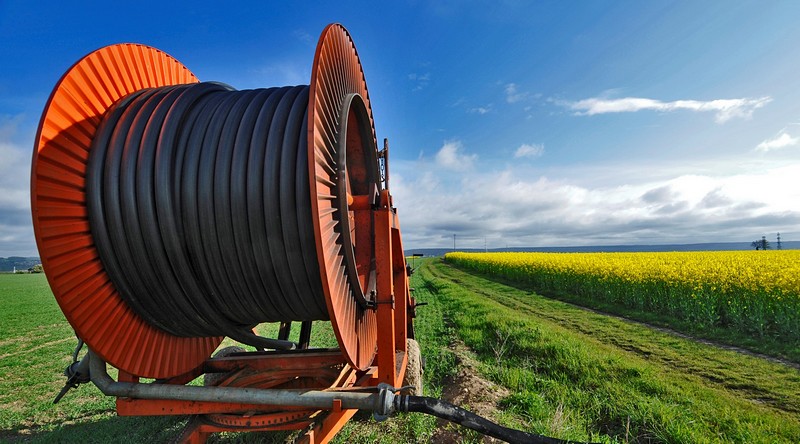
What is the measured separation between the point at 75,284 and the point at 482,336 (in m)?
7.25

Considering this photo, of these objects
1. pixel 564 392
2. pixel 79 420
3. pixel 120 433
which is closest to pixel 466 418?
pixel 564 392

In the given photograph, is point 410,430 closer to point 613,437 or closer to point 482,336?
point 613,437

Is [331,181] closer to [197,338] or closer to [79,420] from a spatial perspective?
[197,338]

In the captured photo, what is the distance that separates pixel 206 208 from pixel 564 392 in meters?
4.69

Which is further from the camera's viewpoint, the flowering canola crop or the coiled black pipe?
the flowering canola crop

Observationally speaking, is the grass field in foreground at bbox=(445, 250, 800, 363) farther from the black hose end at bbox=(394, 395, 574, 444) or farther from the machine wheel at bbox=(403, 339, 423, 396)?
the black hose end at bbox=(394, 395, 574, 444)

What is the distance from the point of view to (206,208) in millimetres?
2842

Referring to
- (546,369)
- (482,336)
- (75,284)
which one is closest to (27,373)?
(75,284)

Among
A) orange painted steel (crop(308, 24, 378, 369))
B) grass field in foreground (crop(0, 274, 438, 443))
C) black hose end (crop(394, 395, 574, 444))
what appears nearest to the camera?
black hose end (crop(394, 395, 574, 444))

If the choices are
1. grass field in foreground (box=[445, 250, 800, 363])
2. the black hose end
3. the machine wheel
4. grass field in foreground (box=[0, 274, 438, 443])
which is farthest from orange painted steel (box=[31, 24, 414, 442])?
grass field in foreground (box=[445, 250, 800, 363])

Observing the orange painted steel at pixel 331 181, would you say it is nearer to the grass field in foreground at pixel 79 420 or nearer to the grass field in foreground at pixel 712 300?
the grass field in foreground at pixel 79 420

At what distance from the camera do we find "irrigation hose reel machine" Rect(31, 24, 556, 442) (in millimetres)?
2629

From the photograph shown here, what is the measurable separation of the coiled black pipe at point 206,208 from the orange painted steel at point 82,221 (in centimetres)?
9

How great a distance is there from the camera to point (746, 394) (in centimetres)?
563
